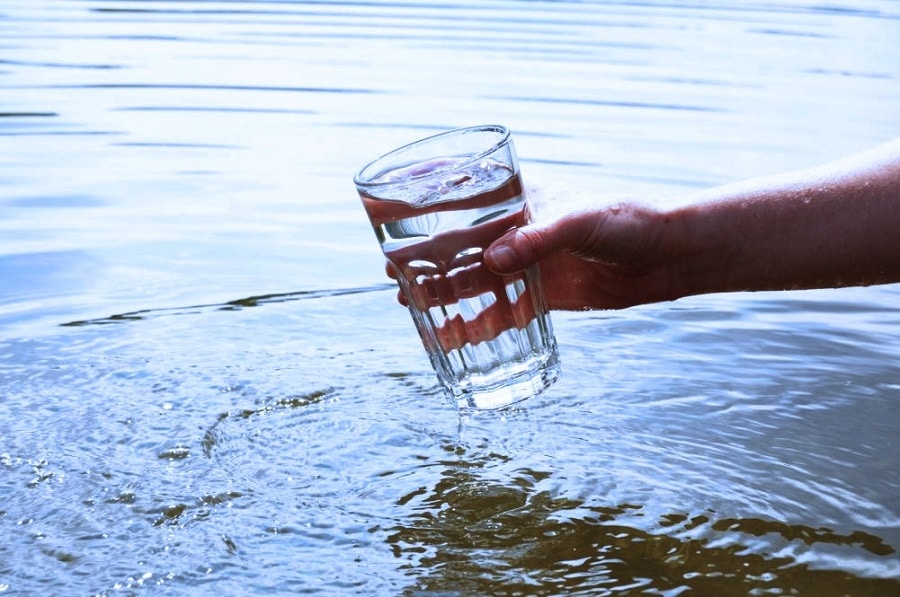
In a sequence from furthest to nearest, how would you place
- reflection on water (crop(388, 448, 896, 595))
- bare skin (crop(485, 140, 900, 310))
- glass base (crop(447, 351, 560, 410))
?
1. bare skin (crop(485, 140, 900, 310))
2. glass base (crop(447, 351, 560, 410))
3. reflection on water (crop(388, 448, 896, 595))

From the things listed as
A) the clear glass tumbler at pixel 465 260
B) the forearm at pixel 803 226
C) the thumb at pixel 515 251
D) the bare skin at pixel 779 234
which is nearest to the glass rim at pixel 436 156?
the clear glass tumbler at pixel 465 260

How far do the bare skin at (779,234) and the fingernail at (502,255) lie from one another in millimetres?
320

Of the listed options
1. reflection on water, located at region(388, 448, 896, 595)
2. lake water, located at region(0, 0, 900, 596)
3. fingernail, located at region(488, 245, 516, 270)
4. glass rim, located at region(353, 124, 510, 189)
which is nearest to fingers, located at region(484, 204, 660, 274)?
fingernail, located at region(488, 245, 516, 270)

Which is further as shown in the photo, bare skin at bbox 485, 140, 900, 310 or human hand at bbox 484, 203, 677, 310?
bare skin at bbox 485, 140, 900, 310

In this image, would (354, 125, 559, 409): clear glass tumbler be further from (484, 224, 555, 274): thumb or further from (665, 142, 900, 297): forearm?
(665, 142, 900, 297): forearm

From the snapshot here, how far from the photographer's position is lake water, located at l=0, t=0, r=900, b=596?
6.35 feet

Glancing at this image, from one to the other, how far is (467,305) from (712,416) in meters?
0.71

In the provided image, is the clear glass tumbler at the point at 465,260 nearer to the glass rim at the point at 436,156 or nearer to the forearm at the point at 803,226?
the glass rim at the point at 436,156

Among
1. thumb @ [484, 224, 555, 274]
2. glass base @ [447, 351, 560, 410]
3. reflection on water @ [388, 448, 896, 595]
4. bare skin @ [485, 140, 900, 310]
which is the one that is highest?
thumb @ [484, 224, 555, 274]

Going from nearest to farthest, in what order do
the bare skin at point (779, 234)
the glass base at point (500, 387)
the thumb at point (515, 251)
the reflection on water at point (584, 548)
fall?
the reflection on water at point (584, 548), the thumb at point (515, 251), the glass base at point (500, 387), the bare skin at point (779, 234)

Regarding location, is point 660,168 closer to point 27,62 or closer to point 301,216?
point 301,216

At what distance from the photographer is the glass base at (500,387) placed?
6.91 ft

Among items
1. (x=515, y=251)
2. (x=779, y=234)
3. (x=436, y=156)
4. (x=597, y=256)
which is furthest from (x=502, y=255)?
(x=779, y=234)

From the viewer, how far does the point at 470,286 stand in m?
2.02
